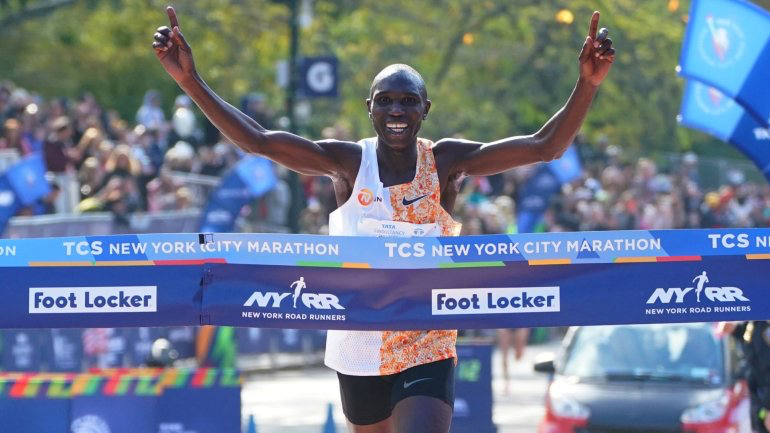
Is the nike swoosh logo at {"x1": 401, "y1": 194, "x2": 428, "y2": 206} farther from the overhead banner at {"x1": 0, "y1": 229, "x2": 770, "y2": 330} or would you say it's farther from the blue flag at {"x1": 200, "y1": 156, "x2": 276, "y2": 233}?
the blue flag at {"x1": 200, "y1": 156, "x2": 276, "y2": 233}

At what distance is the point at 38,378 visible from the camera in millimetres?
9695

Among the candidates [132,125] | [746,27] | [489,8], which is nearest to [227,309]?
[746,27]

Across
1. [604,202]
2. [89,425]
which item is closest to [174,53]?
[89,425]

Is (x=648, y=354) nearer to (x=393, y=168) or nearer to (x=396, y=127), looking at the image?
(x=393, y=168)

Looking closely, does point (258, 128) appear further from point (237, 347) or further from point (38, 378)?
point (237, 347)

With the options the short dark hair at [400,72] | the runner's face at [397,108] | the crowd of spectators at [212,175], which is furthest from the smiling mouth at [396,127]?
the crowd of spectators at [212,175]

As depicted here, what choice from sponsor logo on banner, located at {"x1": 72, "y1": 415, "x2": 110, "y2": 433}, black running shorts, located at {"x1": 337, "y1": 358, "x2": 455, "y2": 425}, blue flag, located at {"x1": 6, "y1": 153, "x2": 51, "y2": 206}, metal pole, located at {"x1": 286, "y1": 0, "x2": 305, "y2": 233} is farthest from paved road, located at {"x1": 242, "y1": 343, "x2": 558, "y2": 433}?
black running shorts, located at {"x1": 337, "y1": 358, "x2": 455, "y2": 425}

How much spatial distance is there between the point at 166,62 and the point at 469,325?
5.04ft

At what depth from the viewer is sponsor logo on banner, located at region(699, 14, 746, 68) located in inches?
428

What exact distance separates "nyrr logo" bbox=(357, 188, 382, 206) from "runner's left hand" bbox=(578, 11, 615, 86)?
36.2 inches

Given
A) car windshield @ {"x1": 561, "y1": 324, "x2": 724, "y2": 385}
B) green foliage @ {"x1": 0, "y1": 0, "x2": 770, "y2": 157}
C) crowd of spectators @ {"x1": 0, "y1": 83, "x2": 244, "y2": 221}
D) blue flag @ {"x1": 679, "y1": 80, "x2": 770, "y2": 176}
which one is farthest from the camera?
green foliage @ {"x1": 0, "y1": 0, "x2": 770, "y2": 157}

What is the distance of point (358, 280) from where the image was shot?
20.5 feet

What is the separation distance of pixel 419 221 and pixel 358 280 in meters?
0.33

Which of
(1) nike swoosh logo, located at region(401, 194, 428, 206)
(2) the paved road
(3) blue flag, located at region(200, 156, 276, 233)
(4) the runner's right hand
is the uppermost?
(3) blue flag, located at region(200, 156, 276, 233)
